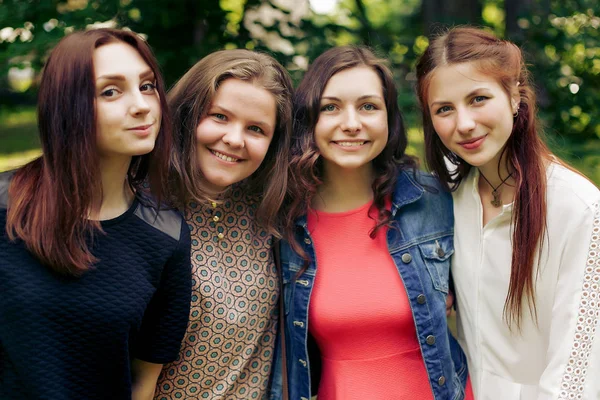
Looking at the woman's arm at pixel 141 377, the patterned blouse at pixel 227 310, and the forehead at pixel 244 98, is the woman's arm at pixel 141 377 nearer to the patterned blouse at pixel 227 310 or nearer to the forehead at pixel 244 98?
the patterned blouse at pixel 227 310

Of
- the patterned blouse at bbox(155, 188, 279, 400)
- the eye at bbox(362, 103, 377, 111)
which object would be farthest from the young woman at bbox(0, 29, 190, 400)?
the eye at bbox(362, 103, 377, 111)

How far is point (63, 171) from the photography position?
1886 mm

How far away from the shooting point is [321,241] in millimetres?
2684

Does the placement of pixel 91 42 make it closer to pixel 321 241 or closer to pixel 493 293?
pixel 321 241

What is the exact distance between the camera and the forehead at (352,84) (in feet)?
8.54

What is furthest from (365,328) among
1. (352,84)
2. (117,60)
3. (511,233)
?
(117,60)

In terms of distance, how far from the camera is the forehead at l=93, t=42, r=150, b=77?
192 centimetres

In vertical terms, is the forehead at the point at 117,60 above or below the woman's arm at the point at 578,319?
above

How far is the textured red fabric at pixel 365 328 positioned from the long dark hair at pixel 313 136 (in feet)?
0.47

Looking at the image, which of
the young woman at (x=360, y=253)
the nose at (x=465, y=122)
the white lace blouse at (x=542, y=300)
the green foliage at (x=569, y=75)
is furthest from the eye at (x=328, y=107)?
the green foliage at (x=569, y=75)

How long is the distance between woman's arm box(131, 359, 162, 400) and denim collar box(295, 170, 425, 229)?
84 centimetres

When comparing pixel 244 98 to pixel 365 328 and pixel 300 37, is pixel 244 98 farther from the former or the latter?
pixel 300 37

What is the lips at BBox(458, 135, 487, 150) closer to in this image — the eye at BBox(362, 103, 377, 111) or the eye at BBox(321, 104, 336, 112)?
the eye at BBox(362, 103, 377, 111)

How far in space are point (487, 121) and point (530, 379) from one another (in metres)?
0.96
